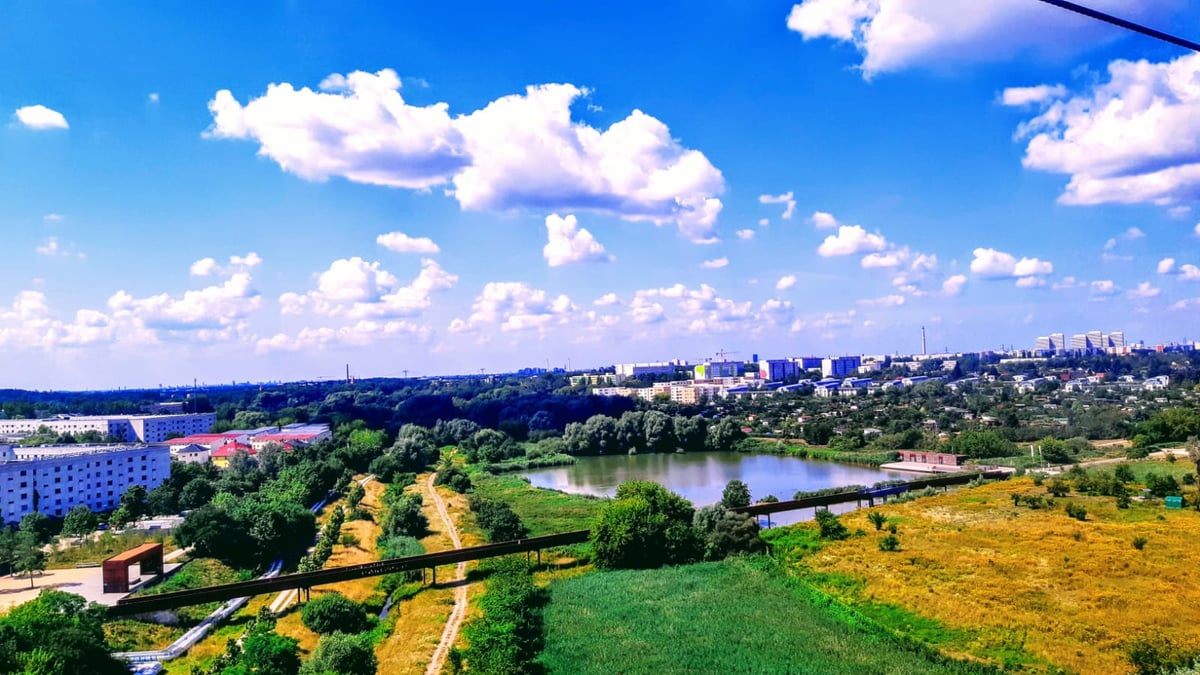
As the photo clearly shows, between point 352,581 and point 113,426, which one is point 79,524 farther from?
point 113,426

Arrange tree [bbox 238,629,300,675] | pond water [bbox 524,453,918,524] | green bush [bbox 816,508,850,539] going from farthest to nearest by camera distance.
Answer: pond water [bbox 524,453,918,524], green bush [bbox 816,508,850,539], tree [bbox 238,629,300,675]

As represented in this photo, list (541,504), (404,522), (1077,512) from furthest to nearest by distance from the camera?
(541,504) → (404,522) → (1077,512)

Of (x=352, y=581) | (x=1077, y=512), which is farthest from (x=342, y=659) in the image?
(x=1077, y=512)

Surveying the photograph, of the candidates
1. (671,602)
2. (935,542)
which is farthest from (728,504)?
(671,602)

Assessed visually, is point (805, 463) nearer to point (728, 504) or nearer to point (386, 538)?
point (728, 504)

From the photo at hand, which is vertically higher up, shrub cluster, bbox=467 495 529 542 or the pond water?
shrub cluster, bbox=467 495 529 542

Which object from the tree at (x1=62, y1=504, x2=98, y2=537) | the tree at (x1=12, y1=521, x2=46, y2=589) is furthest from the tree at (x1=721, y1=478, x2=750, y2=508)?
the tree at (x1=62, y1=504, x2=98, y2=537)

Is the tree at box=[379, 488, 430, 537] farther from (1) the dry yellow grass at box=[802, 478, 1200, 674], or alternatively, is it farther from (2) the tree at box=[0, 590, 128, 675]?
(1) the dry yellow grass at box=[802, 478, 1200, 674]
